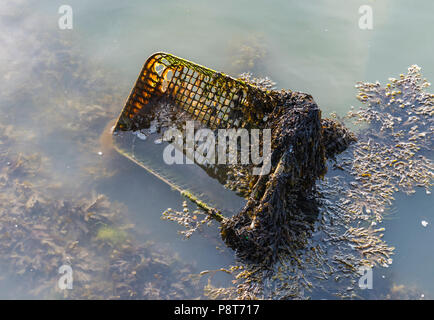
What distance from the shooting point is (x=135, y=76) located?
20.2ft

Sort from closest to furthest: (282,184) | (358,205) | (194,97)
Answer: (282,184), (358,205), (194,97)

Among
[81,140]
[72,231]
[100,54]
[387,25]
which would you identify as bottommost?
[72,231]

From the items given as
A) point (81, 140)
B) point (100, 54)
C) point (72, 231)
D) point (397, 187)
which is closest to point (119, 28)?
point (100, 54)

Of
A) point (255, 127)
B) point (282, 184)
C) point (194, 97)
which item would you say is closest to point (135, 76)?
point (194, 97)

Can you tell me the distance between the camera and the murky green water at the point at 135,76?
4031mm

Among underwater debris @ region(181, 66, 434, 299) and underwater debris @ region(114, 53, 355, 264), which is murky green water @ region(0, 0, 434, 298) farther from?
underwater debris @ region(114, 53, 355, 264)

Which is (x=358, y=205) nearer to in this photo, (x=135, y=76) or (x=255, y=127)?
(x=255, y=127)

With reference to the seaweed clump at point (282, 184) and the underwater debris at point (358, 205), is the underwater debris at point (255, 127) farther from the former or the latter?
the underwater debris at point (358, 205)

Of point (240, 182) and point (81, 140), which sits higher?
point (81, 140)

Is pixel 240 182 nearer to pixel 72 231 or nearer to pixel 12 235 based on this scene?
pixel 72 231

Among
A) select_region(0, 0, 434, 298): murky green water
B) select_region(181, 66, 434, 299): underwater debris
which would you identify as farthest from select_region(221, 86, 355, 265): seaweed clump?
select_region(0, 0, 434, 298): murky green water

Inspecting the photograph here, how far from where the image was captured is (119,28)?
6.85 meters

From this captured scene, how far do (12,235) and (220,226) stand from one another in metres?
2.34
